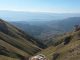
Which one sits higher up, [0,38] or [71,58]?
[71,58]

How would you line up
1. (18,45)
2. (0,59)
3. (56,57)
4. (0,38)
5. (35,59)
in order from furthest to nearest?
(18,45), (0,38), (0,59), (56,57), (35,59)

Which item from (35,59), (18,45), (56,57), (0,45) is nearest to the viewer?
(35,59)

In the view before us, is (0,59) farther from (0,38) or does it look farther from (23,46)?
(23,46)

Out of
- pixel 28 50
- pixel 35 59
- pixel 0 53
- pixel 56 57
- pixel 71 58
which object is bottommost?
pixel 28 50

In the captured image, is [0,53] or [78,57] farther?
[0,53]

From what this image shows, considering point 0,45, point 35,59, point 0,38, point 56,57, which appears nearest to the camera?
point 35,59

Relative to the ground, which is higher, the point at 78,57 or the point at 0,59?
the point at 78,57

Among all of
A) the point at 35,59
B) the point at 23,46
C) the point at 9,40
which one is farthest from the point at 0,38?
the point at 35,59

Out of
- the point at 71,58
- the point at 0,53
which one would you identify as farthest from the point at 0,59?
the point at 71,58

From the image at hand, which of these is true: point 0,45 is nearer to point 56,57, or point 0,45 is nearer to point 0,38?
point 0,38
